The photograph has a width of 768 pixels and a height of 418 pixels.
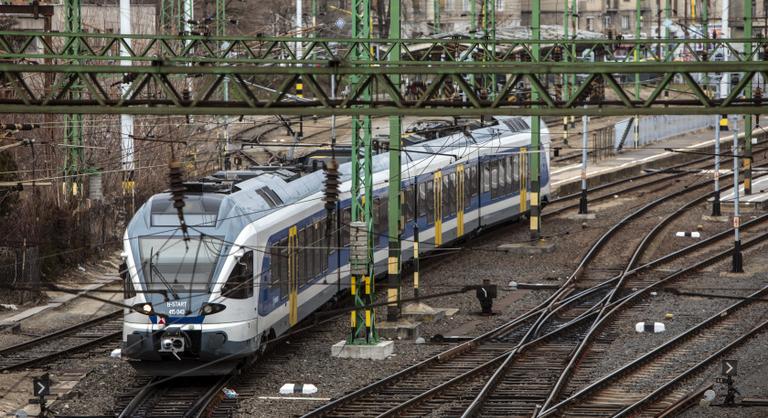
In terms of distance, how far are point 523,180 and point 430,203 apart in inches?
297

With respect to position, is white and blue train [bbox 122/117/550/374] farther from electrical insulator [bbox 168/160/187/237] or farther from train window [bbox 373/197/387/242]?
train window [bbox 373/197/387/242]

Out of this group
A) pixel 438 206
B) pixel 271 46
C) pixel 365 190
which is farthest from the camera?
pixel 438 206

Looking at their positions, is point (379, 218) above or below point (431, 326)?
above

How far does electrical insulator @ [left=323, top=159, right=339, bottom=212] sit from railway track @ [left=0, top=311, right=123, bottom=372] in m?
4.49

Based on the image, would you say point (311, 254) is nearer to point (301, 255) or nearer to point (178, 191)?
point (301, 255)

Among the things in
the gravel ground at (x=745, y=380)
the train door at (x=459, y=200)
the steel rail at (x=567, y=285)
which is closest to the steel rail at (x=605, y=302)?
the steel rail at (x=567, y=285)

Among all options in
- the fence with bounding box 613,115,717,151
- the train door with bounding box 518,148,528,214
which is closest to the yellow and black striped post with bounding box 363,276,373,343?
the train door with bounding box 518,148,528,214

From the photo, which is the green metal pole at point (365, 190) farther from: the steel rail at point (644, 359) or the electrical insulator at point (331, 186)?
the steel rail at point (644, 359)

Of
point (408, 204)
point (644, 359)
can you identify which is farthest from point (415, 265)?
point (644, 359)

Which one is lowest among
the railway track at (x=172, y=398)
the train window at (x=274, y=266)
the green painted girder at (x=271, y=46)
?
the railway track at (x=172, y=398)

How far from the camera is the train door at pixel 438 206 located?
107 feet

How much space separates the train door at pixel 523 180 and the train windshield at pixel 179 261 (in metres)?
19.0

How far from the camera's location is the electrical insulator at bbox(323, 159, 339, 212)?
891 inches

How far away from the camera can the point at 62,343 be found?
25203 mm
